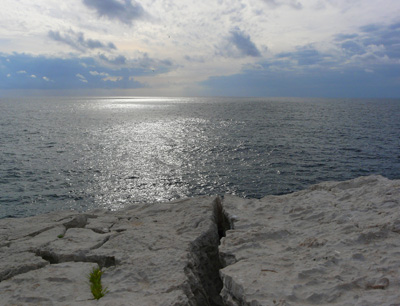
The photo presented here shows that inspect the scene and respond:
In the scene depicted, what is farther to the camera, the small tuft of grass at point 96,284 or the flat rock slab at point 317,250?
the small tuft of grass at point 96,284

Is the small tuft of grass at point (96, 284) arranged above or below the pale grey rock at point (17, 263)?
above

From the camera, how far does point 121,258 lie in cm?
810

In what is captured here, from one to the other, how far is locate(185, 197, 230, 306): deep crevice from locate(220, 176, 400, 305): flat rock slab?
2.81ft

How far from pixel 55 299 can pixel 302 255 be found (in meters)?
6.04

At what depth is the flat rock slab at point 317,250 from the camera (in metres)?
5.98

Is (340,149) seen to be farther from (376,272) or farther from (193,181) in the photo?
(376,272)

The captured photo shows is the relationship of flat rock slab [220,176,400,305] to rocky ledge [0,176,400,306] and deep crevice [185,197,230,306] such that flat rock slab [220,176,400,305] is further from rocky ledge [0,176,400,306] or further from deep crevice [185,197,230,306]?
deep crevice [185,197,230,306]

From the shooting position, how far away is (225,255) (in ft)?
26.9

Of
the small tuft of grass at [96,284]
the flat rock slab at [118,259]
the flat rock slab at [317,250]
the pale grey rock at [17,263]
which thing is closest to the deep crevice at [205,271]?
the flat rock slab at [118,259]

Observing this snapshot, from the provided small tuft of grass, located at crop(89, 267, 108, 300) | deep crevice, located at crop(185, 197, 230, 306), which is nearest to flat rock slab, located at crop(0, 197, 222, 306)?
deep crevice, located at crop(185, 197, 230, 306)

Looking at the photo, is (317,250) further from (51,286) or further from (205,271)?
(51,286)

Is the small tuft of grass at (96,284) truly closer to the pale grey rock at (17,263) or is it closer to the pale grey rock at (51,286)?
the pale grey rock at (51,286)

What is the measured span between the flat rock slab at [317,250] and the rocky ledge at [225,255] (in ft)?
0.08

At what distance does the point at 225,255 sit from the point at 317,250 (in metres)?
2.48
